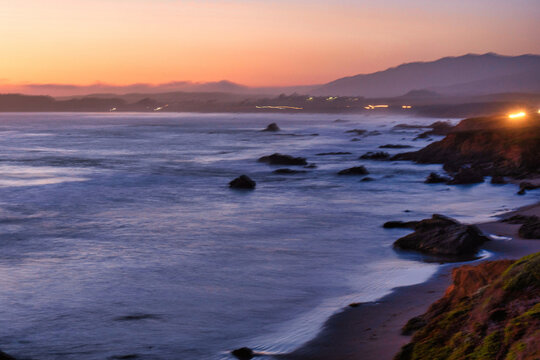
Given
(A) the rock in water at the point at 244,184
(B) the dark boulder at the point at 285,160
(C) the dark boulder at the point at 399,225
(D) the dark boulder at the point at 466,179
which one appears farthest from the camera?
(B) the dark boulder at the point at 285,160

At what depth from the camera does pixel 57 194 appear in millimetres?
38469

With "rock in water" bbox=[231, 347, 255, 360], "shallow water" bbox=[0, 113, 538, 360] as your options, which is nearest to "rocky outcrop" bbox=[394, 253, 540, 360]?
"rock in water" bbox=[231, 347, 255, 360]

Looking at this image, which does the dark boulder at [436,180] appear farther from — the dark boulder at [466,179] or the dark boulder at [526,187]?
the dark boulder at [526,187]

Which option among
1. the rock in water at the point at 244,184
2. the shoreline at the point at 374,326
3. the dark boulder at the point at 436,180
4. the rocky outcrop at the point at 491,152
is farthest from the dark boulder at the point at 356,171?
the shoreline at the point at 374,326

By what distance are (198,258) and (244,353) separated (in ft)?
30.6

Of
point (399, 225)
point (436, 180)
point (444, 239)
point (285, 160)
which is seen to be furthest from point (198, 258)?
point (285, 160)

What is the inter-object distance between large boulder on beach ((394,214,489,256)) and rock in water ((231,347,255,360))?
330 inches

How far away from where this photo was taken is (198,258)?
765 inches

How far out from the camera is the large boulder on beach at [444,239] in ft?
55.0

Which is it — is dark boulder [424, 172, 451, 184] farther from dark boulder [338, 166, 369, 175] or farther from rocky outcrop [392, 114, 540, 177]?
dark boulder [338, 166, 369, 175]

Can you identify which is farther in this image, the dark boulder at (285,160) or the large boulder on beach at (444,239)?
the dark boulder at (285,160)

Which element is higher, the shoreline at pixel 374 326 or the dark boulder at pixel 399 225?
the shoreline at pixel 374 326

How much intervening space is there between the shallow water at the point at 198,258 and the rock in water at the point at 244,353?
0.39 m

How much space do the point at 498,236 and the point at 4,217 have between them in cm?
2349
